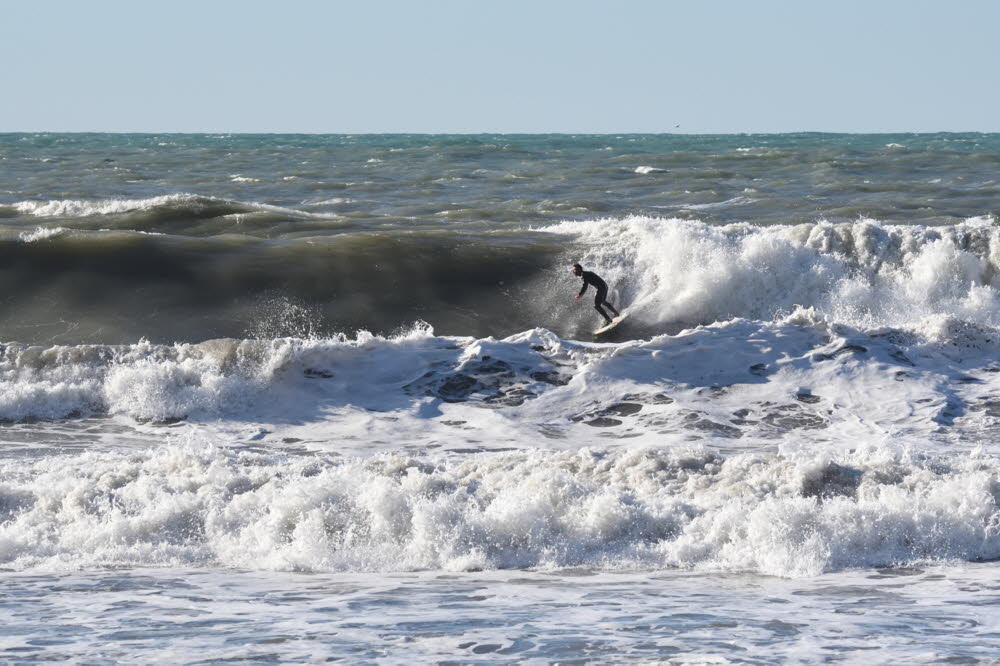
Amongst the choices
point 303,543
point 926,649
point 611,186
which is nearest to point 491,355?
point 303,543

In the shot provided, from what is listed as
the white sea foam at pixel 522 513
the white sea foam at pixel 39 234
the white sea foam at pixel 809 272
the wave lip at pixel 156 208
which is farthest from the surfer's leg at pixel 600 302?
the wave lip at pixel 156 208

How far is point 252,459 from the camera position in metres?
10.6

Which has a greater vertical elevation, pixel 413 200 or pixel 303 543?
pixel 413 200

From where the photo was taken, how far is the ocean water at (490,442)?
723cm

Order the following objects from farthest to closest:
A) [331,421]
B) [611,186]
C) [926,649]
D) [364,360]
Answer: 1. [611,186]
2. [364,360]
3. [331,421]
4. [926,649]

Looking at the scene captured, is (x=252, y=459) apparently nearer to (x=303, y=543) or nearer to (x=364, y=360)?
(x=303, y=543)

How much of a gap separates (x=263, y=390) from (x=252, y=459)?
Result: 2225 mm

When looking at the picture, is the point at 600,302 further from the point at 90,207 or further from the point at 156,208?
the point at 90,207

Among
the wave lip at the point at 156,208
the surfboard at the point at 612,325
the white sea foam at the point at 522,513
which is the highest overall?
the wave lip at the point at 156,208

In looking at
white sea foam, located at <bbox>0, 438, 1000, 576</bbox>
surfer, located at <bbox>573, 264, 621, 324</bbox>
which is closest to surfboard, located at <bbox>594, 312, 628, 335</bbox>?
surfer, located at <bbox>573, 264, 621, 324</bbox>

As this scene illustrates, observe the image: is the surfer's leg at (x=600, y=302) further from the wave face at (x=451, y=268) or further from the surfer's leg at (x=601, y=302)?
the wave face at (x=451, y=268)

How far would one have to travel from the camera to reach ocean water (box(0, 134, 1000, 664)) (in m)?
7.23

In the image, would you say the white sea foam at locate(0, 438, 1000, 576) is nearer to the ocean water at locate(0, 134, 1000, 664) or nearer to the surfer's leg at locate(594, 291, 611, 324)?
the ocean water at locate(0, 134, 1000, 664)

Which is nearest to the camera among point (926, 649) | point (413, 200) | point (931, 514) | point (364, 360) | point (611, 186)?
point (926, 649)
